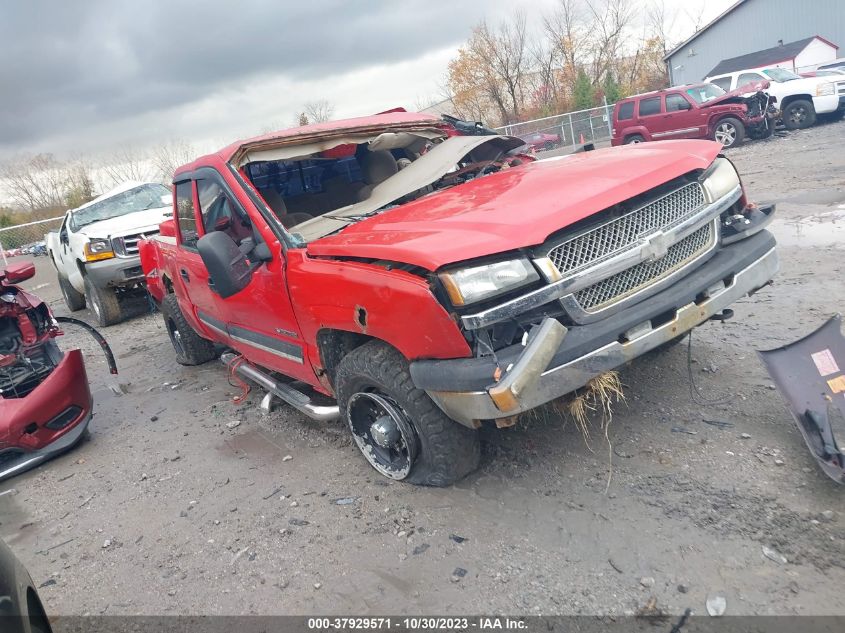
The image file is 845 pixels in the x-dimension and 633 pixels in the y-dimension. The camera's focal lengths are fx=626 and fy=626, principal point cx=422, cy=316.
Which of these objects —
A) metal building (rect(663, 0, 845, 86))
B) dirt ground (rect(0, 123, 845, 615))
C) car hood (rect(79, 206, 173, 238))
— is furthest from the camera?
metal building (rect(663, 0, 845, 86))

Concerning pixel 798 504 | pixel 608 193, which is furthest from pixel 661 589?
pixel 608 193

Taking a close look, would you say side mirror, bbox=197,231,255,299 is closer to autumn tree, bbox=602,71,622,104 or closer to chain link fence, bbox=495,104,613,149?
chain link fence, bbox=495,104,613,149

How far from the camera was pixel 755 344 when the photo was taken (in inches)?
165

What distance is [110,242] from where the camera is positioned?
8.55 meters

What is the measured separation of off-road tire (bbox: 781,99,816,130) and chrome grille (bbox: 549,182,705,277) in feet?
54.7

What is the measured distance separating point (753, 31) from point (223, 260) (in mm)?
43397

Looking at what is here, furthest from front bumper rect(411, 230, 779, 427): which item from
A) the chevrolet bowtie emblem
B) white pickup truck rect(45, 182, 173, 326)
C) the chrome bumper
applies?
white pickup truck rect(45, 182, 173, 326)

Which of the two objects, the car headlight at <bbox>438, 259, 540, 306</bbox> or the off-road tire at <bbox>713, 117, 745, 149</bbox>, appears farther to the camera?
the off-road tire at <bbox>713, 117, 745, 149</bbox>

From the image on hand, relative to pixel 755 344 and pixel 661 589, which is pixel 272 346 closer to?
pixel 661 589

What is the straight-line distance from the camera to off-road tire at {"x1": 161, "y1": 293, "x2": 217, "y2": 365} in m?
5.98

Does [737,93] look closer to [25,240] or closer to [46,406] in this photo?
[46,406]

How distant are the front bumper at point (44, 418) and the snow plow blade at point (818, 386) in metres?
4.56

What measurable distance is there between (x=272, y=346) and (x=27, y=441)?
6.49 feet

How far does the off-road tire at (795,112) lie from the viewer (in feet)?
54.2
